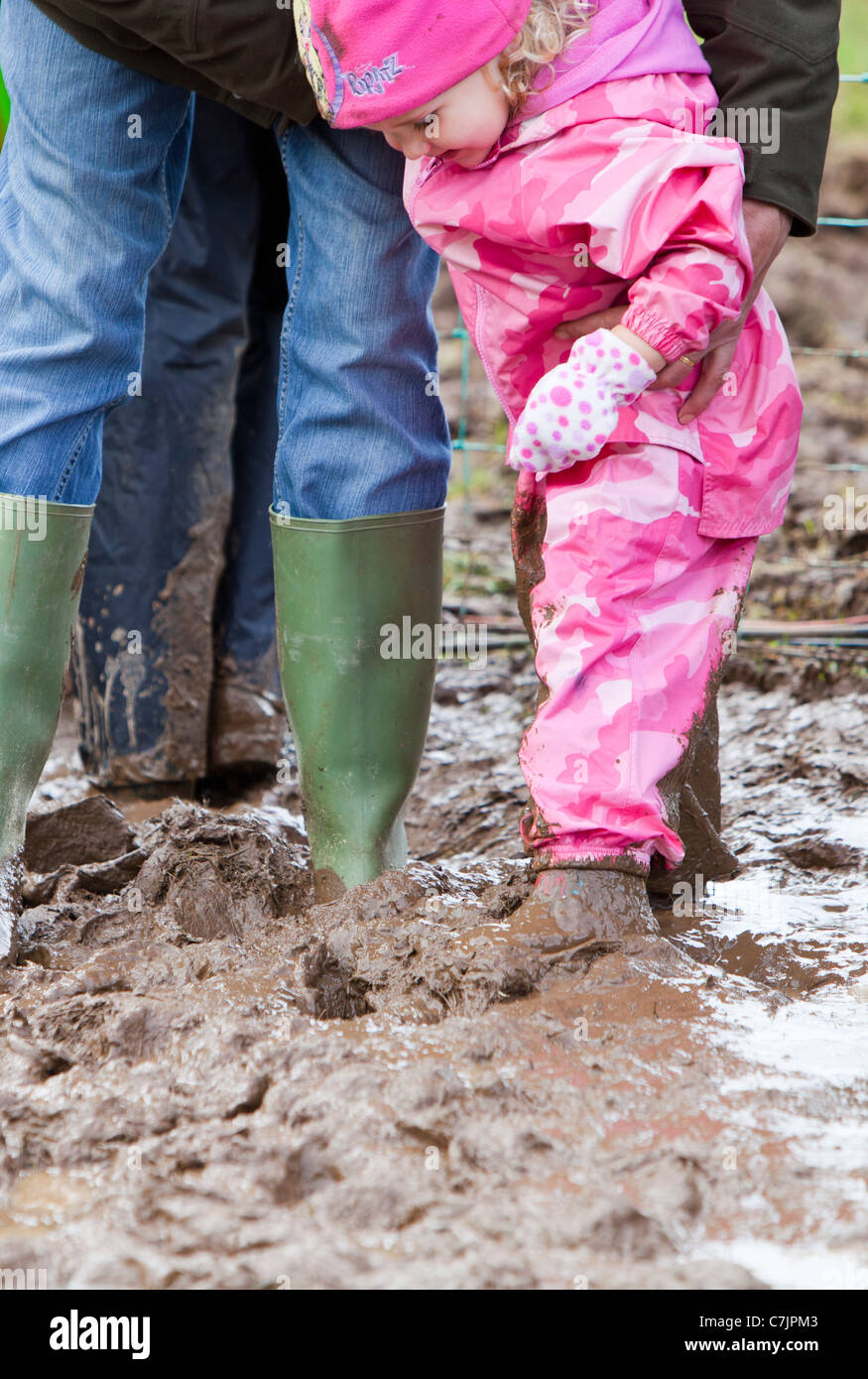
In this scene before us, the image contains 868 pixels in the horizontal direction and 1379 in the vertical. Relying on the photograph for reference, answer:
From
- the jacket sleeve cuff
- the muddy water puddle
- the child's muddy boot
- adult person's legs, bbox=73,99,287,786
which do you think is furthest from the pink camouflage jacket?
adult person's legs, bbox=73,99,287,786

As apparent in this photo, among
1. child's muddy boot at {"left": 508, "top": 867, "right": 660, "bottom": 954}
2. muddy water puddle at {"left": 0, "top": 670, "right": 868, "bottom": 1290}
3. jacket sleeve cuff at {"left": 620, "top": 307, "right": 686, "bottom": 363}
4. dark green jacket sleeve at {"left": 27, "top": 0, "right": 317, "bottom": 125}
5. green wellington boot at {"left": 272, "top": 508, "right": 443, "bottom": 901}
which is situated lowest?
muddy water puddle at {"left": 0, "top": 670, "right": 868, "bottom": 1290}

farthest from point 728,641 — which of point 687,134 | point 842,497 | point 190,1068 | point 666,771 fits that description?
point 842,497

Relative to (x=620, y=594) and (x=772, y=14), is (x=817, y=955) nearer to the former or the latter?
(x=620, y=594)

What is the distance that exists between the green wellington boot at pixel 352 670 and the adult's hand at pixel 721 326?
Result: 1.08ft

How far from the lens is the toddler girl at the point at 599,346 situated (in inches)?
49.8

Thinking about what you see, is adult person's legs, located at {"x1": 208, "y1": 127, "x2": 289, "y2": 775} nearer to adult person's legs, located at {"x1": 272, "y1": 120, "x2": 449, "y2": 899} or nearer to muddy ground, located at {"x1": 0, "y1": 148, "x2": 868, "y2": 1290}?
muddy ground, located at {"x1": 0, "y1": 148, "x2": 868, "y2": 1290}

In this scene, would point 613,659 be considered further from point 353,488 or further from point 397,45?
point 397,45

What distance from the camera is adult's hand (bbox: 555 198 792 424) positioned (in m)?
1.36

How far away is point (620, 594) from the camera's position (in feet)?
4.52

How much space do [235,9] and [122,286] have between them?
0.31m

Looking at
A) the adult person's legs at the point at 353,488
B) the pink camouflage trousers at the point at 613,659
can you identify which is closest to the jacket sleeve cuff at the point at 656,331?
the pink camouflage trousers at the point at 613,659

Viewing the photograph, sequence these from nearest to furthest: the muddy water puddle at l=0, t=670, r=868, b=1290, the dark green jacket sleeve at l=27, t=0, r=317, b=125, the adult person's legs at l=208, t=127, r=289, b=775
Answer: the muddy water puddle at l=0, t=670, r=868, b=1290 < the dark green jacket sleeve at l=27, t=0, r=317, b=125 < the adult person's legs at l=208, t=127, r=289, b=775

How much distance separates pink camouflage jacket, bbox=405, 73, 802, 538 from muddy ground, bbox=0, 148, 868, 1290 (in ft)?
1.66

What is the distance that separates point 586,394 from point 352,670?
452 mm
